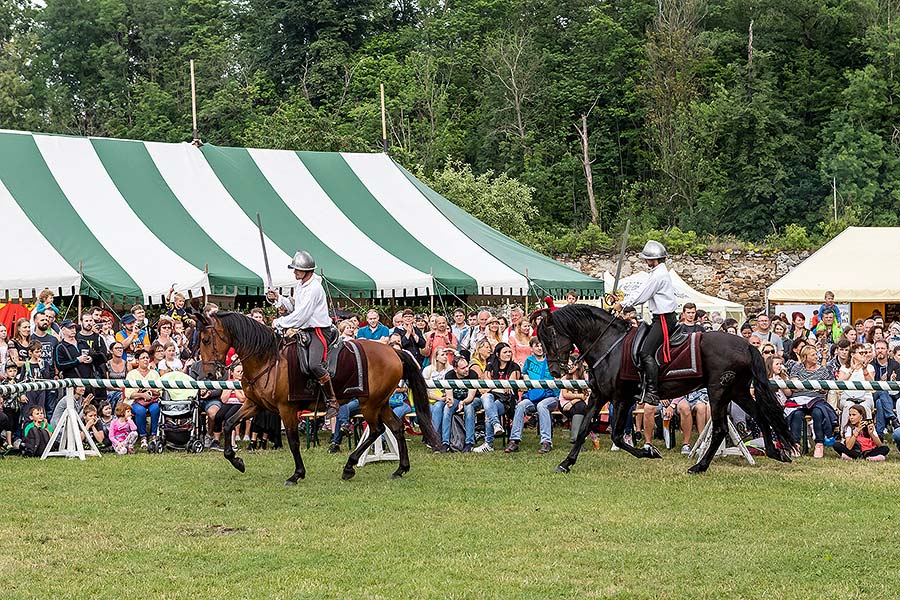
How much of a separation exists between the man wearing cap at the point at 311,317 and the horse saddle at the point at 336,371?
71mm

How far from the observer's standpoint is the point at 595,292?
57.3ft

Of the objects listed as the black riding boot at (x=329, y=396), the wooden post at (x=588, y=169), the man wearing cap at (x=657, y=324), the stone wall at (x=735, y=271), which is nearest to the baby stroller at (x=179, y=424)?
the black riding boot at (x=329, y=396)

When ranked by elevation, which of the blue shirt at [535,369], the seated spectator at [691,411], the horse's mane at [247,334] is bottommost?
the seated spectator at [691,411]

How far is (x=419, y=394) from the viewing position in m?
10.4

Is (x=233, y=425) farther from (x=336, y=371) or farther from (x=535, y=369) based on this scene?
(x=535, y=369)

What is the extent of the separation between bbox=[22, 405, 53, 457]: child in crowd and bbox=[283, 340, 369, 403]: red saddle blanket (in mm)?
3403

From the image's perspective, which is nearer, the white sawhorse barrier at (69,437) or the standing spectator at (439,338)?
the white sawhorse barrier at (69,437)

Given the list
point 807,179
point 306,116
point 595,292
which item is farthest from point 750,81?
point 595,292

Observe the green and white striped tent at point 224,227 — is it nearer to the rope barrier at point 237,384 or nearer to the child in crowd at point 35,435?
the rope barrier at point 237,384

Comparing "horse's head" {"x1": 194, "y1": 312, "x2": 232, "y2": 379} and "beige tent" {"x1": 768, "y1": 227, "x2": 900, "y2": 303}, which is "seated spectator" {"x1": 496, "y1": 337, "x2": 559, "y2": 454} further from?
"beige tent" {"x1": 768, "y1": 227, "x2": 900, "y2": 303}

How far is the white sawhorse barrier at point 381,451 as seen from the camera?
10752 millimetres

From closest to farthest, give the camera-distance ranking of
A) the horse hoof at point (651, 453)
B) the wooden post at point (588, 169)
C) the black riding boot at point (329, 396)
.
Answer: the black riding boot at point (329, 396)
the horse hoof at point (651, 453)
the wooden post at point (588, 169)

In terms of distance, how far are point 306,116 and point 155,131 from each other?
14267 millimetres

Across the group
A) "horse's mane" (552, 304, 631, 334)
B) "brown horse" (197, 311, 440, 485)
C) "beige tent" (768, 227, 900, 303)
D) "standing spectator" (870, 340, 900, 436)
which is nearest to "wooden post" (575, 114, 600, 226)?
"beige tent" (768, 227, 900, 303)
